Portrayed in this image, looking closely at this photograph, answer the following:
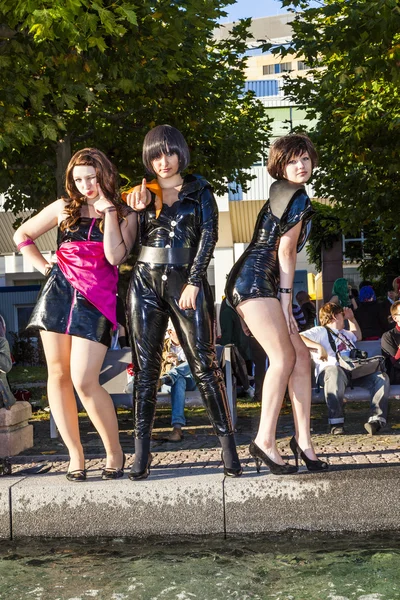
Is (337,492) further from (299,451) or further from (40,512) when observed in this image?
(40,512)

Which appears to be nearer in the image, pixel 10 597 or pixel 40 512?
pixel 10 597

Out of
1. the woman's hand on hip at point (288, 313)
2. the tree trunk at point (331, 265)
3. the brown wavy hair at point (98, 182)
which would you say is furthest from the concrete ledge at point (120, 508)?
the tree trunk at point (331, 265)

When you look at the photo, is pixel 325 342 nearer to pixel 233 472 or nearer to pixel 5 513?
pixel 233 472

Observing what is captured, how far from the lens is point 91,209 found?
18.9ft

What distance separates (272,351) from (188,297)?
588mm

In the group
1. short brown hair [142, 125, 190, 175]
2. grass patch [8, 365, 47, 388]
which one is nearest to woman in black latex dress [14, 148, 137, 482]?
short brown hair [142, 125, 190, 175]

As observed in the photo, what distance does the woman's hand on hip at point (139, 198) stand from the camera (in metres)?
5.59

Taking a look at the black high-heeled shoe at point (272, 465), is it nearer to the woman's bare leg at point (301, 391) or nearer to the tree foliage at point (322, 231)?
the woman's bare leg at point (301, 391)

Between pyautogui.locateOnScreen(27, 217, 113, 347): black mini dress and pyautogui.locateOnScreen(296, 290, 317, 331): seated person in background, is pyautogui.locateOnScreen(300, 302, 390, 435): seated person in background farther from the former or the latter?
pyautogui.locateOnScreen(296, 290, 317, 331): seated person in background

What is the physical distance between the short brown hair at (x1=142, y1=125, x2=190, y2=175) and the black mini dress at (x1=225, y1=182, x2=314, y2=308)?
1.93 feet

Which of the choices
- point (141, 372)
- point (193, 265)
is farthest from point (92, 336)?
point (193, 265)

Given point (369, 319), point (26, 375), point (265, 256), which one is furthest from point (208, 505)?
point (26, 375)

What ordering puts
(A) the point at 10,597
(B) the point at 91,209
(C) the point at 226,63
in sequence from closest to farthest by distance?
1. (A) the point at 10,597
2. (B) the point at 91,209
3. (C) the point at 226,63

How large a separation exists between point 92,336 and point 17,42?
269 inches
